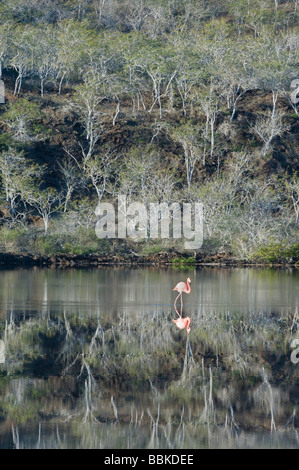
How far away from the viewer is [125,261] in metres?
38.8

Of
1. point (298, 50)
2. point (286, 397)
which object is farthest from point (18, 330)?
point (298, 50)

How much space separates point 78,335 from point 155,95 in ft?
163

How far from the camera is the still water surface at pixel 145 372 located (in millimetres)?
9586

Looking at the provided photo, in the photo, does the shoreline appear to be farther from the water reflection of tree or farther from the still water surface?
the water reflection of tree

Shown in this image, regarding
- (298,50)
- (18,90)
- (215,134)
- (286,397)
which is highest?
(298,50)

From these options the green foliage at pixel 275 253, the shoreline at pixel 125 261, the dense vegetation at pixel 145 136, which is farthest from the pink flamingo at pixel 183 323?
the dense vegetation at pixel 145 136

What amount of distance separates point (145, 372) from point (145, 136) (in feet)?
149

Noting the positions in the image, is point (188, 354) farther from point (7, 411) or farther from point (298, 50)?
point (298, 50)

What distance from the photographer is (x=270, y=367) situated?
43.3 feet

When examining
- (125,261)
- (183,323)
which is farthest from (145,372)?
(125,261)

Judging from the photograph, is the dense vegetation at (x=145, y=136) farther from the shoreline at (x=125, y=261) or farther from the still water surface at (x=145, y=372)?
the still water surface at (x=145, y=372)

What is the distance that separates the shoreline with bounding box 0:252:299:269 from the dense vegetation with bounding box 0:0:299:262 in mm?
929

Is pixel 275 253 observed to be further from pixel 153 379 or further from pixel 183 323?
pixel 153 379
